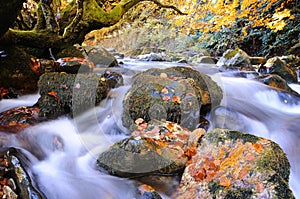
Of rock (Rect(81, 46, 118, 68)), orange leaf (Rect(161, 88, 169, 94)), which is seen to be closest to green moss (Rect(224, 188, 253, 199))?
orange leaf (Rect(161, 88, 169, 94))

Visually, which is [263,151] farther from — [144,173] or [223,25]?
[223,25]

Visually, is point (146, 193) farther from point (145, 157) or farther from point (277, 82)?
point (277, 82)

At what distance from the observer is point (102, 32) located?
22.6 metres

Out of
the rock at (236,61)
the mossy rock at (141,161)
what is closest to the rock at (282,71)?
the rock at (236,61)

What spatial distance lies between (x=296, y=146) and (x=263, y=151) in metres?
1.91

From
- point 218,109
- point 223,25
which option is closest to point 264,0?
point 223,25

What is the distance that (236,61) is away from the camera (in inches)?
390

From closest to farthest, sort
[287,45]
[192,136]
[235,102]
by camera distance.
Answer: [192,136]
[235,102]
[287,45]

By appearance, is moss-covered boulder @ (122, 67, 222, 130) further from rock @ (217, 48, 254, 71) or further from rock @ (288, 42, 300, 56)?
rock @ (288, 42, 300, 56)

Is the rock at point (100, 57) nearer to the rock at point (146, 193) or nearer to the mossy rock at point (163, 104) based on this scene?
the mossy rock at point (163, 104)

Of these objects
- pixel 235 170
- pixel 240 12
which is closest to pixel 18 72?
pixel 235 170

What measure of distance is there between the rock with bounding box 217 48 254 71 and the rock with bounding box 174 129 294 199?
7.41 m

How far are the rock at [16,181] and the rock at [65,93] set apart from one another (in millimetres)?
1637

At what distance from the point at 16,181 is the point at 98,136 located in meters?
1.75
